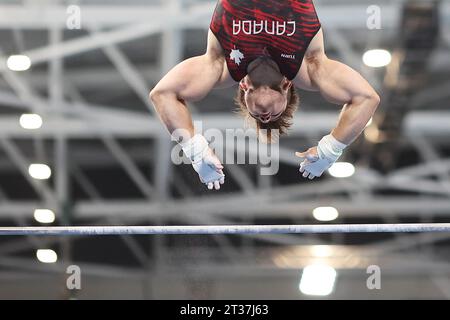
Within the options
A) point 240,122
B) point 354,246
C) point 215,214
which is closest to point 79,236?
point 215,214

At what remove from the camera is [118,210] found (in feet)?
13.9

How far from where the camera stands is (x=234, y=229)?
4055 mm

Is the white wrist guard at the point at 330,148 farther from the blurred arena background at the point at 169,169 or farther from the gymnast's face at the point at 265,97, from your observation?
the gymnast's face at the point at 265,97

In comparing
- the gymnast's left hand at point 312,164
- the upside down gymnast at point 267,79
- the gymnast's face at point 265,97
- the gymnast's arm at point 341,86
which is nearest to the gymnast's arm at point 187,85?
the upside down gymnast at point 267,79

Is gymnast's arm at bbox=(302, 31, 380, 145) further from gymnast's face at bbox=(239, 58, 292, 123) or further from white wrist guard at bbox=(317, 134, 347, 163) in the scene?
gymnast's face at bbox=(239, 58, 292, 123)

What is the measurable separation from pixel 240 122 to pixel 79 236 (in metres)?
1.29

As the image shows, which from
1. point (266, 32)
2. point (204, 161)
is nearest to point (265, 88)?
point (266, 32)

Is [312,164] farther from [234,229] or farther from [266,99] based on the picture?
[234,229]

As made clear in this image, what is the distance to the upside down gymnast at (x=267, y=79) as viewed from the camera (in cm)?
391

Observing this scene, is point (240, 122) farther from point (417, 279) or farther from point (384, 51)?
point (417, 279)

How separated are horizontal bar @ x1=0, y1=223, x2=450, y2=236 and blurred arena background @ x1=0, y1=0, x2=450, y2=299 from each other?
65mm

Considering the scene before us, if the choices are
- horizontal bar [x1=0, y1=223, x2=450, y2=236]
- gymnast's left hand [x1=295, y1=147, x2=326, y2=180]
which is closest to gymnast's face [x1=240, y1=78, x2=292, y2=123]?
gymnast's left hand [x1=295, y1=147, x2=326, y2=180]

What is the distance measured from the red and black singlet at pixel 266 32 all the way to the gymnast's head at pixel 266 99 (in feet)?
0.18

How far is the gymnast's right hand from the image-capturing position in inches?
156
